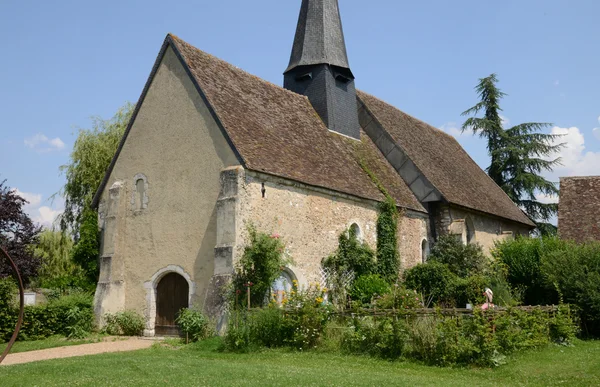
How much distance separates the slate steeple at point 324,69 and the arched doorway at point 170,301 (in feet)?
28.0

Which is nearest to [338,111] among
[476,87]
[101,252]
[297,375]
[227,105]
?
[227,105]

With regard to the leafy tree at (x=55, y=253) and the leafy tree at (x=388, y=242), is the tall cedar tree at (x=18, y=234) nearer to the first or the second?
the leafy tree at (x=55, y=253)

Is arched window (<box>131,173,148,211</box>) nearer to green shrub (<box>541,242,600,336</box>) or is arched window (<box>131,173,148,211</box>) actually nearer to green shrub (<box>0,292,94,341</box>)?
green shrub (<box>0,292,94,341</box>)

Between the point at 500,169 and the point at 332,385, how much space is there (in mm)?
28327

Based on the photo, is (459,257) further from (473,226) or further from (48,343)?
(48,343)

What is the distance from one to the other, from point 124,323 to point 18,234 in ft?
31.5

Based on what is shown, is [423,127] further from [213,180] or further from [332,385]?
[332,385]

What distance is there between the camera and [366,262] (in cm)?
1805

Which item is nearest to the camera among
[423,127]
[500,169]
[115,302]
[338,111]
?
[115,302]

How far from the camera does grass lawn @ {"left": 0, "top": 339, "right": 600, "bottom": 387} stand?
8.97 meters

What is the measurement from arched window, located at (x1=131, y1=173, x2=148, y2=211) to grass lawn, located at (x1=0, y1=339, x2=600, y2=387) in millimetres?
5844

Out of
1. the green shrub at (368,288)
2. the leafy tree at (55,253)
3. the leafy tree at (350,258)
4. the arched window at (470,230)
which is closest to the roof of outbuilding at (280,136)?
the leafy tree at (350,258)

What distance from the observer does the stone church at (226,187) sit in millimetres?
15648

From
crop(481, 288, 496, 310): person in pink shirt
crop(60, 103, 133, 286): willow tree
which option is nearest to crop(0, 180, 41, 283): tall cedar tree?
crop(60, 103, 133, 286): willow tree
